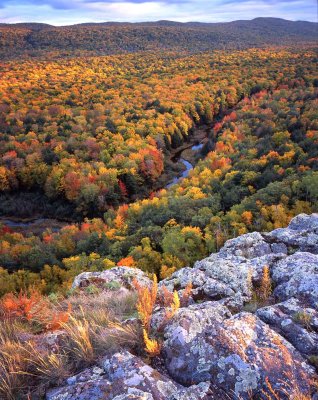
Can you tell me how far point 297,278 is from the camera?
7520 mm

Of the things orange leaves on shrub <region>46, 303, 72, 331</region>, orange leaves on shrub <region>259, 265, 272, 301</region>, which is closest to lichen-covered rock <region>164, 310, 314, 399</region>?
orange leaves on shrub <region>259, 265, 272, 301</region>

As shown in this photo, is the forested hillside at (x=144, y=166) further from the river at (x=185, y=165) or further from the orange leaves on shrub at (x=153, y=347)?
the orange leaves on shrub at (x=153, y=347)

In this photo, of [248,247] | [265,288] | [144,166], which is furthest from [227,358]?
[144,166]

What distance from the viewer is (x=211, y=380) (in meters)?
4.93

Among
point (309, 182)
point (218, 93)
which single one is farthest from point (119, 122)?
point (309, 182)

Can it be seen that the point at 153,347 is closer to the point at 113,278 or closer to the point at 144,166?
the point at 113,278

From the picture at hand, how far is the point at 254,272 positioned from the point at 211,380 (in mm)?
4113

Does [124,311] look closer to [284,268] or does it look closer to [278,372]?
[278,372]

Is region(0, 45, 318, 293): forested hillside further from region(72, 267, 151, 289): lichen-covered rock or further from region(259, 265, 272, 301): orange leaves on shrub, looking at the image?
region(259, 265, 272, 301): orange leaves on shrub

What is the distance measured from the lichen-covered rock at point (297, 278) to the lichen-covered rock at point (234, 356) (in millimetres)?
1703

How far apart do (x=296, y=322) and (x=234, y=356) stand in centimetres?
151

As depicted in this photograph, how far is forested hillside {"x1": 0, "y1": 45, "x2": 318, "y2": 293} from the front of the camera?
33719 millimetres

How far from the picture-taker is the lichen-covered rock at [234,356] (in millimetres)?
4805

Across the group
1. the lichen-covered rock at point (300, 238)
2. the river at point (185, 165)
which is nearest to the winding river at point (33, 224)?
the river at point (185, 165)
